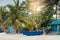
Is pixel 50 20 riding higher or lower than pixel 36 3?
lower

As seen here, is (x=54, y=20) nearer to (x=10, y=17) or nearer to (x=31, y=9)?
(x=31, y=9)

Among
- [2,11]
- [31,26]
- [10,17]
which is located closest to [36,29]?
[31,26]

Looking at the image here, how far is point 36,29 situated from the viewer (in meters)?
19.9

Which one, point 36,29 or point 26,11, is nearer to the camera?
point 36,29

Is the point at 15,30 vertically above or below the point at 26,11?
below

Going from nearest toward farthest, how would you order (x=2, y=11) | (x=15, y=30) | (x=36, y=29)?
(x=36, y=29) → (x=15, y=30) → (x=2, y=11)

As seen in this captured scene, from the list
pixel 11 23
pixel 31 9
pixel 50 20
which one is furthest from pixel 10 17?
pixel 50 20

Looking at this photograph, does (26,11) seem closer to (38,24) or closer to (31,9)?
(31,9)

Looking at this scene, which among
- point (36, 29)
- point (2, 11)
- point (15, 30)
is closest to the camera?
point (36, 29)

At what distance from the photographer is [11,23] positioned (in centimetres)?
2152

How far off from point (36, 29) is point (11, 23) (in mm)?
2975

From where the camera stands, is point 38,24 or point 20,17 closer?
point 38,24

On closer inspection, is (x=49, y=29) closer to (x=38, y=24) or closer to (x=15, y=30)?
(x=38, y=24)

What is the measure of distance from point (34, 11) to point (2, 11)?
161 inches
